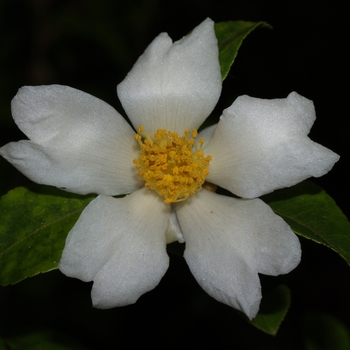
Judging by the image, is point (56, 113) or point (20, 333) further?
point (20, 333)

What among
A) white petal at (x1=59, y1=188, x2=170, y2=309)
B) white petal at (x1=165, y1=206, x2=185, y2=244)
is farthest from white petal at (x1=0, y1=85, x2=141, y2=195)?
white petal at (x1=165, y1=206, x2=185, y2=244)

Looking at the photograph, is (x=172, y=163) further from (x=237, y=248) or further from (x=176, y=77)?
(x=237, y=248)

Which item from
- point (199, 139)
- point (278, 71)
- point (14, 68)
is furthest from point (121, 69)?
point (199, 139)

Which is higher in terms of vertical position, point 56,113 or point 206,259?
point 56,113

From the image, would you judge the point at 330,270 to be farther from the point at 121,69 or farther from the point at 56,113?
the point at 56,113

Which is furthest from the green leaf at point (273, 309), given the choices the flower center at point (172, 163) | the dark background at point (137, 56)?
the flower center at point (172, 163)
